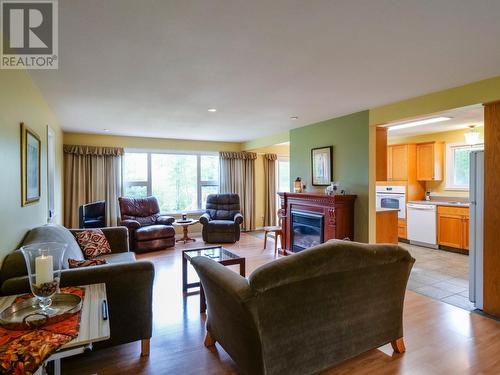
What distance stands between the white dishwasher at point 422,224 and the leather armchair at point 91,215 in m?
5.84

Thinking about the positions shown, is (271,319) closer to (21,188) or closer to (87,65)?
(21,188)

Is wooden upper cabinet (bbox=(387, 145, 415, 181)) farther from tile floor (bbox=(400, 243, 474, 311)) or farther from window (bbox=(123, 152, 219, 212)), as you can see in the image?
window (bbox=(123, 152, 219, 212))

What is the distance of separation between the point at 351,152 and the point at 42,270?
13.0 ft

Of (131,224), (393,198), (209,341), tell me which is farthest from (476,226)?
(131,224)

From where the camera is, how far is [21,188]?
243 cm

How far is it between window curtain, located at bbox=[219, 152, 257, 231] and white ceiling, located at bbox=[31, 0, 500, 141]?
3458mm

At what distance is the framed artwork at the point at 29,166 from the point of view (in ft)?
8.13

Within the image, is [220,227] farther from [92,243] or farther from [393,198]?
[393,198]

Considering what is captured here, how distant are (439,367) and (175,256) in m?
4.02

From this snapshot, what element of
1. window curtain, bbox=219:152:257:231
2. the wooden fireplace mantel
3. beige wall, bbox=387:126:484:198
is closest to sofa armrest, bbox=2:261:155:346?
the wooden fireplace mantel

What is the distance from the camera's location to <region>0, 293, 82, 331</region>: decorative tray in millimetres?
1287

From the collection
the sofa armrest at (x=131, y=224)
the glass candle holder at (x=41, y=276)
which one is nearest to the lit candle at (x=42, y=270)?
the glass candle holder at (x=41, y=276)

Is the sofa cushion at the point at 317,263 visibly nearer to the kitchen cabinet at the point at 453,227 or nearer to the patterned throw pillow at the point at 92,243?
the patterned throw pillow at the point at 92,243

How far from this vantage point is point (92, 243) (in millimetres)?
3439
